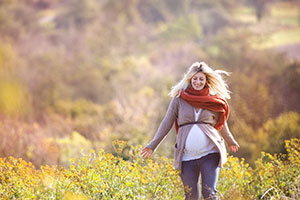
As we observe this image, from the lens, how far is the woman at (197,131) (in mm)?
3938

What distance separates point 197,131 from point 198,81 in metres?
0.48

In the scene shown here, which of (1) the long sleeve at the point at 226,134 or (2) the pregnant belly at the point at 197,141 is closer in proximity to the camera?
(2) the pregnant belly at the point at 197,141

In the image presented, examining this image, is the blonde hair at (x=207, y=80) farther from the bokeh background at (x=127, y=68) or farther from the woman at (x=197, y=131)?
the bokeh background at (x=127, y=68)

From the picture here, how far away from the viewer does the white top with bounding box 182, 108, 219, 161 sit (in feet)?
12.9

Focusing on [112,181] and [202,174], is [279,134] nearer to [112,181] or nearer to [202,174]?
[202,174]

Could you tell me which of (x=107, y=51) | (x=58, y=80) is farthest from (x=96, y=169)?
(x=107, y=51)

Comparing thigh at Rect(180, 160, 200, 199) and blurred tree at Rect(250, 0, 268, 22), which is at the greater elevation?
blurred tree at Rect(250, 0, 268, 22)

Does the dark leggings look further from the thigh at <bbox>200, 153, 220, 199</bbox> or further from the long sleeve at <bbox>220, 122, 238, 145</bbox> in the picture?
the long sleeve at <bbox>220, 122, 238, 145</bbox>

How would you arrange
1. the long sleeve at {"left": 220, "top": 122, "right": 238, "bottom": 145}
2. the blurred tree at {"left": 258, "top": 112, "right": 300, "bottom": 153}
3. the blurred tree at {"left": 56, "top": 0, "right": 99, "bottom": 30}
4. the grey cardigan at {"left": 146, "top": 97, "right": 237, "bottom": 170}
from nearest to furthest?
1. the grey cardigan at {"left": 146, "top": 97, "right": 237, "bottom": 170}
2. the long sleeve at {"left": 220, "top": 122, "right": 238, "bottom": 145}
3. the blurred tree at {"left": 258, "top": 112, "right": 300, "bottom": 153}
4. the blurred tree at {"left": 56, "top": 0, "right": 99, "bottom": 30}

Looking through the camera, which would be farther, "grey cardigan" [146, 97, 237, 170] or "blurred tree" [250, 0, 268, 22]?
"blurred tree" [250, 0, 268, 22]

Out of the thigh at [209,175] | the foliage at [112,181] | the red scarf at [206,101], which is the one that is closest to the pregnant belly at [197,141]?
the thigh at [209,175]

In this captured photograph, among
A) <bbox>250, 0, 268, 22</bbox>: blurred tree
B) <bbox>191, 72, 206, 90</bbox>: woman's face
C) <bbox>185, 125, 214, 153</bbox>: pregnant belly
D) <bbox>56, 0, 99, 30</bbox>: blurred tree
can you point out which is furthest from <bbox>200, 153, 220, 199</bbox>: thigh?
<bbox>56, 0, 99, 30</bbox>: blurred tree

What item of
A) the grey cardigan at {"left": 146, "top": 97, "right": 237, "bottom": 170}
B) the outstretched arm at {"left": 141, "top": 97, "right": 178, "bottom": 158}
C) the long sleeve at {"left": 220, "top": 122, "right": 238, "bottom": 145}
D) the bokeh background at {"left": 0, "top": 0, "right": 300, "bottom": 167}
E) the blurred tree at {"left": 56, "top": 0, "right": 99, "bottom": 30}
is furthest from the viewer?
the blurred tree at {"left": 56, "top": 0, "right": 99, "bottom": 30}

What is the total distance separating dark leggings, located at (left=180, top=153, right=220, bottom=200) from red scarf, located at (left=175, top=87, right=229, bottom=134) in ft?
1.20
